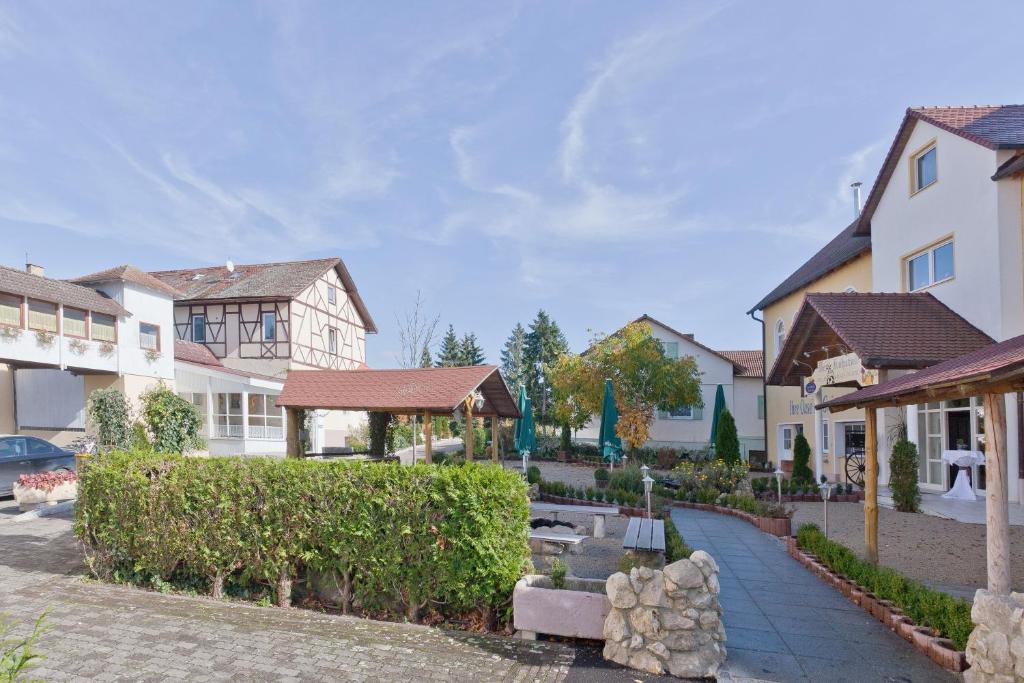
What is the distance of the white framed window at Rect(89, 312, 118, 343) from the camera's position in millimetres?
21759

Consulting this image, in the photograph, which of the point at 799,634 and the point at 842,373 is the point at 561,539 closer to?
the point at 799,634

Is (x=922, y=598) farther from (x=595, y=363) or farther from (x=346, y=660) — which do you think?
(x=595, y=363)

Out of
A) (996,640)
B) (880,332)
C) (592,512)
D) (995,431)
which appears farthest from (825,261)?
(996,640)

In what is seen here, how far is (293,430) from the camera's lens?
12.2m

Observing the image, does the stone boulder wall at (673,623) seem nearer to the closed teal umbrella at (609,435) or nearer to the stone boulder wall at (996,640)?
the stone boulder wall at (996,640)

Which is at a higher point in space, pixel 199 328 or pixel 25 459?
pixel 199 328

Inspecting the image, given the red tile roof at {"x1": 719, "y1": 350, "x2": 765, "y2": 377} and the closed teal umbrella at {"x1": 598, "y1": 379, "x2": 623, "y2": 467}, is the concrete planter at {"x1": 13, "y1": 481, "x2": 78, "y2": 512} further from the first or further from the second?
the red tile roof at {"x1": 719, "y1": 350, "x2": 765, "y2": 377}

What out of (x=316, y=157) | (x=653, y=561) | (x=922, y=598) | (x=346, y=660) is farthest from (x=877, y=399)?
(x=316, y=157)

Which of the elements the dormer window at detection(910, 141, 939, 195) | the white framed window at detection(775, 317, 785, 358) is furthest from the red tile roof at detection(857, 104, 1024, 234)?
the white framed window at detection(775, 317, 785, 358)

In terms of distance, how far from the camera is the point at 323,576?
6480 mm

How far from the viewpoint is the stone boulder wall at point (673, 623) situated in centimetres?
488

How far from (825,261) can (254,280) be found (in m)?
25.6

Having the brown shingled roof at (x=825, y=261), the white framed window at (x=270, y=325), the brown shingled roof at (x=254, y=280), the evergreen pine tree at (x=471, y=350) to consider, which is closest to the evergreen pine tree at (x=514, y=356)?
the evergreen pine tree at (x=471, y=350)

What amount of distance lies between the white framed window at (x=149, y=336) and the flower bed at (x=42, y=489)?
12.2 m
